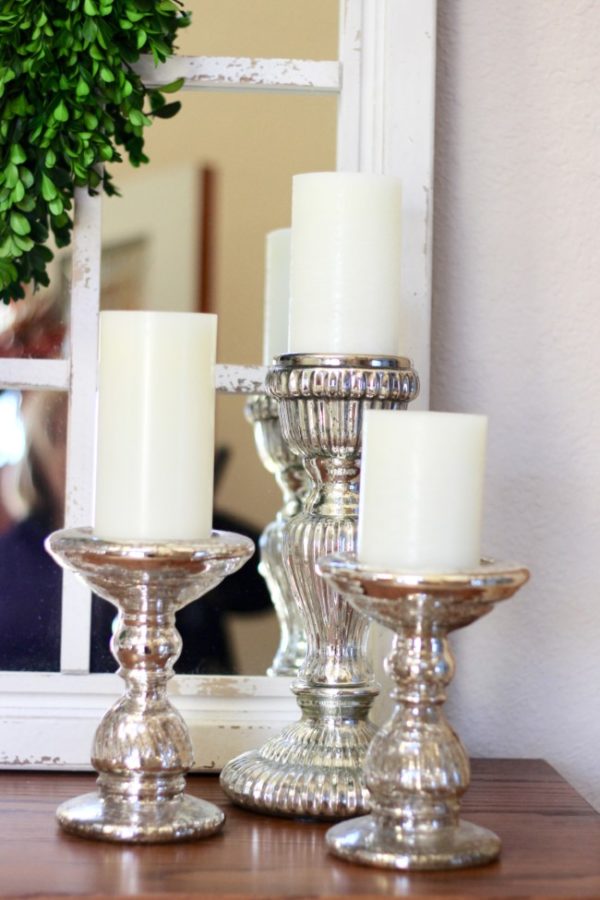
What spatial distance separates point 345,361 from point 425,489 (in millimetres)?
140

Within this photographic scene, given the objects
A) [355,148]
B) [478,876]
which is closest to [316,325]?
[355,148]

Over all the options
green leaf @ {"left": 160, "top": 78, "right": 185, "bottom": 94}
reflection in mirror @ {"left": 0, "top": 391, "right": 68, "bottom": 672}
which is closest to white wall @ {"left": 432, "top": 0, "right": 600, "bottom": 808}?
green leaf @ {"left": 160, "top": 78, "right": 185, "bottom": 94}

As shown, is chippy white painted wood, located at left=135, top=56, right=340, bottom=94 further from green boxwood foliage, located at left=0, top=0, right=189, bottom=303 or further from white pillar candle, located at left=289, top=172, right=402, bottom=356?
white pillar candle, located at left=289, top=172, right=402, bottom=356

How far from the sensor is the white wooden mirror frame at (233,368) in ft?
3.22

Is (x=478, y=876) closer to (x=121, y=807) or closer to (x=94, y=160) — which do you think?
(x=121, y=807)

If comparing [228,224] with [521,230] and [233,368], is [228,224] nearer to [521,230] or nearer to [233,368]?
[233,368]

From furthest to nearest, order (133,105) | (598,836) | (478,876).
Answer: (133,105)
(598,836)
(478,876)

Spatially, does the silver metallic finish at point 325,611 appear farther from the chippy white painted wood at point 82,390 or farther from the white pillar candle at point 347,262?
the chippy white painted wood at point 82,390

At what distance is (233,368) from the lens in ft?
3.31

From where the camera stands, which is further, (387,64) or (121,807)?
(387,64)

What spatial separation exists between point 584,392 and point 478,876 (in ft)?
1.54

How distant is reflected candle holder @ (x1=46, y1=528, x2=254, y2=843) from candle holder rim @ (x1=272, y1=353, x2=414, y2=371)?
5.2 inches

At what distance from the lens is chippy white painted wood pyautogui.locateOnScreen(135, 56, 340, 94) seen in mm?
1007

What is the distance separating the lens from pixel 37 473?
3.34ft
